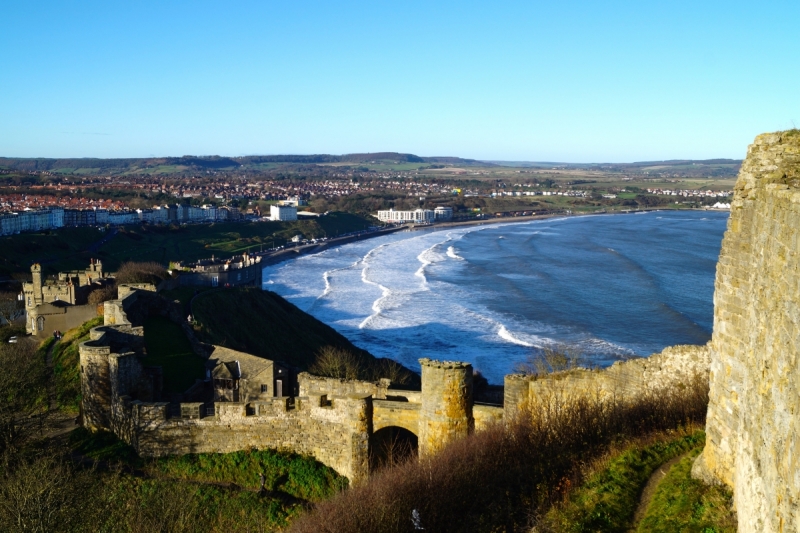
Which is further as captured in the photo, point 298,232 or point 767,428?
point 298,232

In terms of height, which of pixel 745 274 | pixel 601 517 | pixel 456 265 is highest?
pixel 745 274

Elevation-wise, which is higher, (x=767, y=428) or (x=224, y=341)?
(x=767, y=428)

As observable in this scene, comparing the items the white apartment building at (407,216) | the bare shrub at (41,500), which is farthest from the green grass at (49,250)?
the white apartment building at (407,216)

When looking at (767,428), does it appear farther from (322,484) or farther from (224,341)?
(224,341)

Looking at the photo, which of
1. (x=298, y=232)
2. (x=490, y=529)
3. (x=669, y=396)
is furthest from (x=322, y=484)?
(x=298, y=232)

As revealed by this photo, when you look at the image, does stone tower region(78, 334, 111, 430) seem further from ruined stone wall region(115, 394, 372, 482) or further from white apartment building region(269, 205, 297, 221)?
white apartment building region(269, 205, 297, 221)

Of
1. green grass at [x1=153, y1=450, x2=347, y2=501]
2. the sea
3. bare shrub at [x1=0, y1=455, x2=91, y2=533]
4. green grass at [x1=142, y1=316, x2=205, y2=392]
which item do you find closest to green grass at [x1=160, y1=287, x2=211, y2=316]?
green grass at [x1=142, y1=316, x2=205, y2=392]

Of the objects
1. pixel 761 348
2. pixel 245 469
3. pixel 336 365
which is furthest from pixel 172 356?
pixel 761 348
